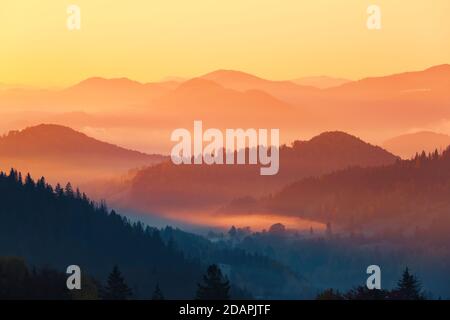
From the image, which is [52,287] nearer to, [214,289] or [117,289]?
[117,289]

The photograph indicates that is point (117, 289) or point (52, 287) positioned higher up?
point (117, 289)

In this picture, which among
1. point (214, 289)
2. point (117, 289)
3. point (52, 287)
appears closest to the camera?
point (52, 287)

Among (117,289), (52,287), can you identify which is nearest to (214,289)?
(117,289)

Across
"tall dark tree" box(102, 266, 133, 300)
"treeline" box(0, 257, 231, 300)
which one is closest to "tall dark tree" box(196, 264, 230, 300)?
"treeline" box(0, 257, 231, 300)

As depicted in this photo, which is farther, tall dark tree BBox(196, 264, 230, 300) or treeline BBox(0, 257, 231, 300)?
tall dark tree BBox(196, 264, 230, 300)

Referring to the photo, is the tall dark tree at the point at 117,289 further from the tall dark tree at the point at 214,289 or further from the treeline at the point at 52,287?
the tall dark tree at the point at 214,289

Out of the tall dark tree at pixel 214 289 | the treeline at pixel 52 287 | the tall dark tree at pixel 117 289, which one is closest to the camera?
the treeline at pixel 52 287

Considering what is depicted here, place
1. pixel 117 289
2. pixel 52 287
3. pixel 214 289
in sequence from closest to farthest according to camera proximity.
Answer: pixel 52 287
pixel 214 289
pixel 117 289

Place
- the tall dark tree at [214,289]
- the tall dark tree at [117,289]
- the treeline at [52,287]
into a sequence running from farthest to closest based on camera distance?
the tall dark tree at [117,289] < the tall dark tree at [214,289] < the treeline at [52,287]

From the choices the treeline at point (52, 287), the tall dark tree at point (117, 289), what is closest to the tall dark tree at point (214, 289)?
the treeline at point (52, 287)

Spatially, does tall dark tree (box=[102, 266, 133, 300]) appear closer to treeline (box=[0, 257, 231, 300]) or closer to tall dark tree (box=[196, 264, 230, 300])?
treeline (box=[0, 257, 231, 300])

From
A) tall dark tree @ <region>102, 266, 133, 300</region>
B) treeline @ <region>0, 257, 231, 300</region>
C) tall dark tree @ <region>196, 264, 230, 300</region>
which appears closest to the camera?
treeline @ <region>0, 257, 231, 300</region>
